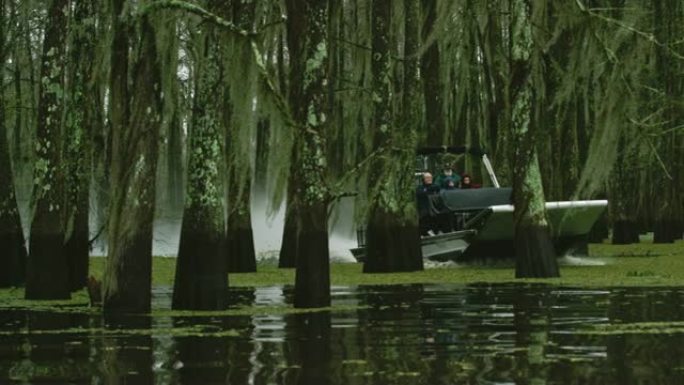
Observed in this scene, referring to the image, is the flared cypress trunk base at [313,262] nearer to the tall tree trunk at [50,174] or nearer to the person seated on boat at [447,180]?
the tall tree trunk at [50,174]

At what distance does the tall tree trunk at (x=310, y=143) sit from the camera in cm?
1811

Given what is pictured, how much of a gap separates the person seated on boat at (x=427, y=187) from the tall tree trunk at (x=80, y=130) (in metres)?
10.6

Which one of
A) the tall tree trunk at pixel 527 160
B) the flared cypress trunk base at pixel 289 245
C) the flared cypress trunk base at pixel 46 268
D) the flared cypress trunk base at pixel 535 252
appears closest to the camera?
the flared cypress trunk base at pixel 46 268

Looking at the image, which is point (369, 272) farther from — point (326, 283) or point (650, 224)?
point (650, 224)

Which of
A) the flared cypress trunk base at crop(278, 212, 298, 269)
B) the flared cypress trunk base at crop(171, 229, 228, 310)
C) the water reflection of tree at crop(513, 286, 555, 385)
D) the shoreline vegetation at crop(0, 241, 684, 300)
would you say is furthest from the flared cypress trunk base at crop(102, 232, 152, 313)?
the flared cypress trunk base at crop(278, 212, 298, 269)

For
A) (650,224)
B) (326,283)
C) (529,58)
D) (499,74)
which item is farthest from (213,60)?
(650,224)

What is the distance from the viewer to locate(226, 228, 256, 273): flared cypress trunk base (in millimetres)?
31422

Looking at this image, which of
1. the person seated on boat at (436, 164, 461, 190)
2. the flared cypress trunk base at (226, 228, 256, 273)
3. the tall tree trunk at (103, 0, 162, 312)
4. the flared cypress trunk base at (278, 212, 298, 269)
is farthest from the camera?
the flared cypress trunk base at (278, 212, 298, 269)

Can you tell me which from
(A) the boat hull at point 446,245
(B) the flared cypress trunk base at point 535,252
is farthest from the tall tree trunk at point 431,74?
(B) the flared cypress trunk base at point 535,252

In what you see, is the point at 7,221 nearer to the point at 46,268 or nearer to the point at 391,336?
the point at 46,268

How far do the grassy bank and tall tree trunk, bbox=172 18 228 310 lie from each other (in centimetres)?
695

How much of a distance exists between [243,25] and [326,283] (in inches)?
143

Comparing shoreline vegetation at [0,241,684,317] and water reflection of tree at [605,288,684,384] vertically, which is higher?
shoreline vegetation at [0,241,684,317]

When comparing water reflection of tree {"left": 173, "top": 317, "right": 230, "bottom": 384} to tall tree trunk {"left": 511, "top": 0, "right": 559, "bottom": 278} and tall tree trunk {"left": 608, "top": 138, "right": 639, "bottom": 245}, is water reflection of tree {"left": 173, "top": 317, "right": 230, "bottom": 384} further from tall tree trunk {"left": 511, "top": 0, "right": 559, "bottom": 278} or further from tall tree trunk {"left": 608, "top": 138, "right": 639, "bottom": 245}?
tall tree trunk {"left": 608, "top": 138, "right": 639, "bottom": 245}
